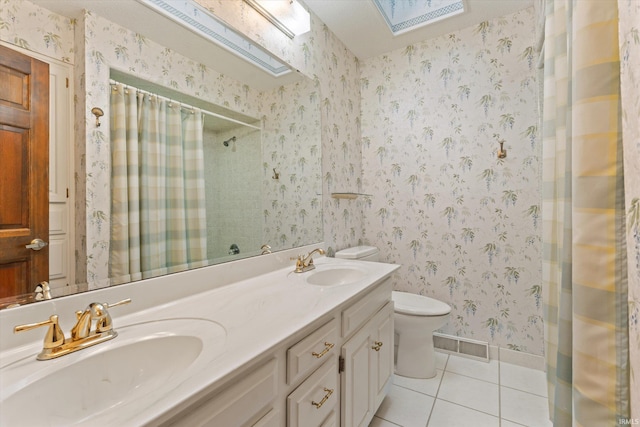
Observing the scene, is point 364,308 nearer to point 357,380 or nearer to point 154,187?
point 357,380

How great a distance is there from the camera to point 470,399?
1.62m

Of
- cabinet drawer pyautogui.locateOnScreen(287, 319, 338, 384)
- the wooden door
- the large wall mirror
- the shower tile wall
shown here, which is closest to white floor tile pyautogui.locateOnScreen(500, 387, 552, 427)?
cabinet drawer pyautogui.locateOnScreen(287, 319, 338, 384)

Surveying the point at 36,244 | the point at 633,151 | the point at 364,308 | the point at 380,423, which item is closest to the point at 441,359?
the point at 380,423

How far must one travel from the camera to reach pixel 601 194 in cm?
57

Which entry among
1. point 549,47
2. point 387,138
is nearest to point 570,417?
point 549,47

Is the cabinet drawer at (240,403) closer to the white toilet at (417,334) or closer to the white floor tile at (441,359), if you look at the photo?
the white toilet at (417,334)

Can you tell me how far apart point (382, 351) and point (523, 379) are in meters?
1.15

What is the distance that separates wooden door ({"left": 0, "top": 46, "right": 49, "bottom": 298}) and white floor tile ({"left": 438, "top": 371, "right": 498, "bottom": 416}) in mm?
2014

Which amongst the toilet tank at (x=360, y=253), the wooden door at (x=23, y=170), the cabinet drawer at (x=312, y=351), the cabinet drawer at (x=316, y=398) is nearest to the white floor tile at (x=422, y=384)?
the toilet tank at (x=360, y=253)

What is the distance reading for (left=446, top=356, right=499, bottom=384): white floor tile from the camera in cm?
182

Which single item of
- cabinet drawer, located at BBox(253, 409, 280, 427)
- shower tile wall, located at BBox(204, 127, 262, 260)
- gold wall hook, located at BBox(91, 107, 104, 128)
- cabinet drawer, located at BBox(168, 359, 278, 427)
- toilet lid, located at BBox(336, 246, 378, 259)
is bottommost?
cabinet drawer, located at BBox(253, 409, 280, 427)

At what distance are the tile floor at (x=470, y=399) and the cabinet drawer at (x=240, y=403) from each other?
1.08m

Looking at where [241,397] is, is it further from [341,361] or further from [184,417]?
[341,361]

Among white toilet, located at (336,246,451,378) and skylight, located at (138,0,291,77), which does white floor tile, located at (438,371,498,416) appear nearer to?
white toilet, located at (336,246,451,378)
